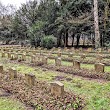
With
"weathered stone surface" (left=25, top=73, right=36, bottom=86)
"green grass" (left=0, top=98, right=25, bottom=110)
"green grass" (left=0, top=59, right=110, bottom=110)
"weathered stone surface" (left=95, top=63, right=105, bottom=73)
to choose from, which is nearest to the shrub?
"green grass" (left=0, top=59, right=110, bottom=110)

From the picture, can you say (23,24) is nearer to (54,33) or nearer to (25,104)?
(54,33)

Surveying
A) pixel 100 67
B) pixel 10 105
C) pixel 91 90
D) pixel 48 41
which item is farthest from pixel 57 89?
pixel 48 41

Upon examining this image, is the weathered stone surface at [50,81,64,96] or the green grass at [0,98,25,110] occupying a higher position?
the weathered stone surface at [50,81,64,96]

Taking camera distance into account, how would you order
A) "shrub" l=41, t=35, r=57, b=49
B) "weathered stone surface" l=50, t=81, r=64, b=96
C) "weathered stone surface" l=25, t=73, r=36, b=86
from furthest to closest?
"shrub" l=41, t=35, r=57, b=49 < "weathered stone surface" l=25, t=73, r=36, b=86 < "weathered stone surface" l=50, t=81, r=64, b=96

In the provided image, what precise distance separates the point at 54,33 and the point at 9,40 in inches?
562

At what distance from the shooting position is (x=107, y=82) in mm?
7840

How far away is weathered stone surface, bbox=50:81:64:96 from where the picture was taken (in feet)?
19.0

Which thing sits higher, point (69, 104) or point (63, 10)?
point (63, 10)

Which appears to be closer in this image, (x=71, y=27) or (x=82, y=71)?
(x=82, y=71)

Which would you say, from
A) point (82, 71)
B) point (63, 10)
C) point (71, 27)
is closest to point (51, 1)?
point (63, 10)

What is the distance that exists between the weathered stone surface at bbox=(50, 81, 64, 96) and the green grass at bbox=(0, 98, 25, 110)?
961 millimetres

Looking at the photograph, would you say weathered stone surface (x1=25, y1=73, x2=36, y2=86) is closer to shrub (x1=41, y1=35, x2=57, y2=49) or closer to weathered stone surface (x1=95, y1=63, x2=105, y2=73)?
weathered stone surface (x1=95, y1=63, x2=105, y2=73)

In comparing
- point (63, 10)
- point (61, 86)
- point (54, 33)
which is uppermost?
point (63, 10)

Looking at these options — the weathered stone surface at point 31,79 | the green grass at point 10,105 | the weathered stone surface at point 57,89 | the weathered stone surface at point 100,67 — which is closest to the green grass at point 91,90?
the weathered stone surface at point 57,89
